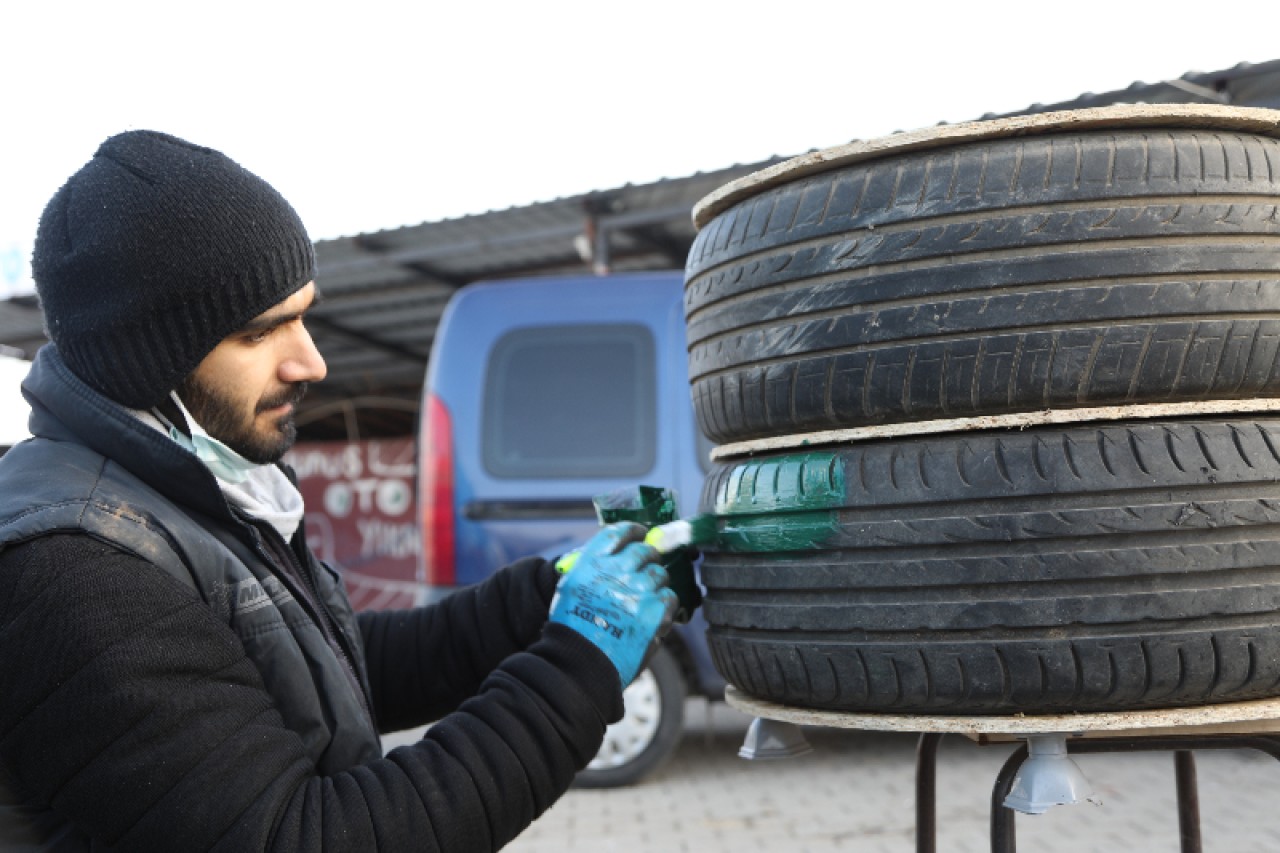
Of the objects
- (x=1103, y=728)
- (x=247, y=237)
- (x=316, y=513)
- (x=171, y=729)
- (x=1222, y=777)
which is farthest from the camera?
(x=316, y=513)

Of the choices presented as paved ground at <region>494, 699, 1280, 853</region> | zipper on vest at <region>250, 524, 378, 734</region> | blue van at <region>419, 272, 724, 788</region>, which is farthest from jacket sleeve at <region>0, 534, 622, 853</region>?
blue van at <region>419, 272, 724, 788</region>

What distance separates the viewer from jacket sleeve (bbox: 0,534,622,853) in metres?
1.23

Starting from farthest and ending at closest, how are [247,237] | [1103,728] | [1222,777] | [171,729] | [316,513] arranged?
[316,513] < [1222,777] < [247,237] < [1103,728] < [171,729]

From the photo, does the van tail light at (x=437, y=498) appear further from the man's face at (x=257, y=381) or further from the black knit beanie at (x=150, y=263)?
the black knit beanie at (x=150, y=263)

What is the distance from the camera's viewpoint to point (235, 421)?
159 centimetres

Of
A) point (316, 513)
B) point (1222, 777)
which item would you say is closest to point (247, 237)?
point (1222, 777)

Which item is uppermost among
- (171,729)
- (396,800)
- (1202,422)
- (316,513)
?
(1202,422)

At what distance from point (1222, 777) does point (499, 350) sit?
3417mm

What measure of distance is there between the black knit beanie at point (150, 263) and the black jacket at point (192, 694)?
67 millimetres

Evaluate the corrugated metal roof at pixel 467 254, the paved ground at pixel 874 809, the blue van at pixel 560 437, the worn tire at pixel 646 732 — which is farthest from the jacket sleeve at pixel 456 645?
the corrugated metal roof at pixel 467 254

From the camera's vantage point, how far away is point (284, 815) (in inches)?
51.1

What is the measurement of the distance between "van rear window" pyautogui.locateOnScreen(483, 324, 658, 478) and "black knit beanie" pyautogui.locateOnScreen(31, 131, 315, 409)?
3.01 metres

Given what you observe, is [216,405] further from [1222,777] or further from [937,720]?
[1222,777]

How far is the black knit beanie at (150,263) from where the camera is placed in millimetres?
1451
